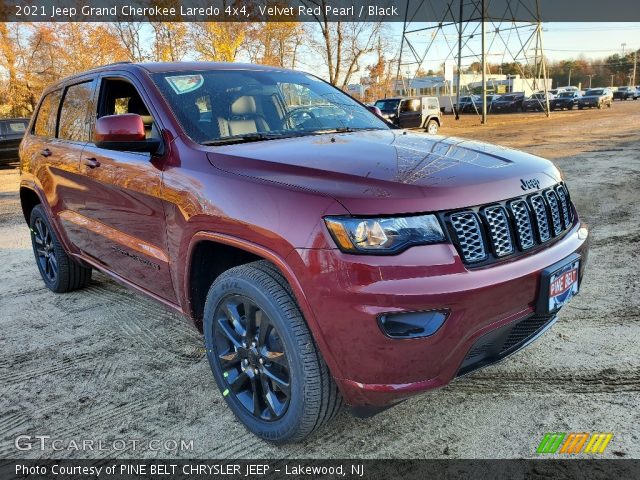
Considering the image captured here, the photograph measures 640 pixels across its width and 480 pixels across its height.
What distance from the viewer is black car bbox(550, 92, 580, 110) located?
4306cm

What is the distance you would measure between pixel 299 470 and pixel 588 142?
1477 centimetres

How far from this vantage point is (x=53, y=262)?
4789 mm

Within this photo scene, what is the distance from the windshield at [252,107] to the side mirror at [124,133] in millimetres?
223

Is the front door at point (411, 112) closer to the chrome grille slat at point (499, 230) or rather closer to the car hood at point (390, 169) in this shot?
the car hood at point (390, 169)

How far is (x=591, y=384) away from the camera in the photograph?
2854mm

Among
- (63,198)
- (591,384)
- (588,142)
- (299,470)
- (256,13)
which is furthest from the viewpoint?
(256,13)

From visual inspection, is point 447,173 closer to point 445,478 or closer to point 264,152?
point 264,152

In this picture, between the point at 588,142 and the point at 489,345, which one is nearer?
the point at 489,345

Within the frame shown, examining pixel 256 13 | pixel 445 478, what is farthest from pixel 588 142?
pixel 256 13

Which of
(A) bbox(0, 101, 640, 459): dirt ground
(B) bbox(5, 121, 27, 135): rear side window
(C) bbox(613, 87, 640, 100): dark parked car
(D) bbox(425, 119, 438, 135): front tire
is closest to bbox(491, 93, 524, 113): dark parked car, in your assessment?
(D) bbox(425, 119, 438, 135): front tire

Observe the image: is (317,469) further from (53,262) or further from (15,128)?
(15,128)

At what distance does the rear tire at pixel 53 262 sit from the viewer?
463 centimetres

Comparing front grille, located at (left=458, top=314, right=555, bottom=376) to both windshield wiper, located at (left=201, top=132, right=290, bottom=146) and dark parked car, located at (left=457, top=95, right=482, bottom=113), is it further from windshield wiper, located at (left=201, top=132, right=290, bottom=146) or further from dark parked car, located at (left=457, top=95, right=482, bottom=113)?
dark parked car, located at (left=457, top=95, right=482, bottom=113)

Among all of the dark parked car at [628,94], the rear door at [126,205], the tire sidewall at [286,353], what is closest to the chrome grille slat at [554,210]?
the tire sidewall at [286,353]
